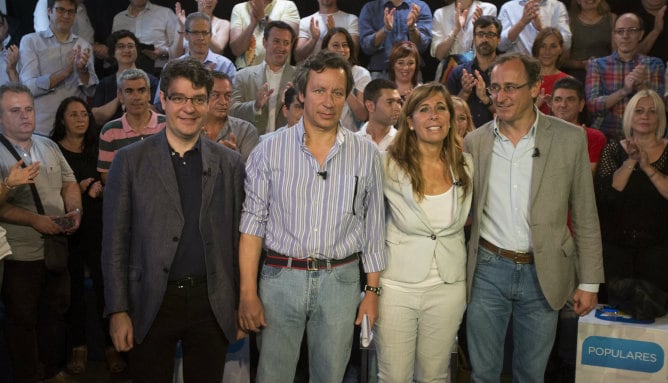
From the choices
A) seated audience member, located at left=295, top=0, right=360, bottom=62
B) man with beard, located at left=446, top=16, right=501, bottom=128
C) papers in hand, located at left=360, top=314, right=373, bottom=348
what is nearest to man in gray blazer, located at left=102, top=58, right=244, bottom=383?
papers in hand, located at left=360, top=314, right=373, bottom=348

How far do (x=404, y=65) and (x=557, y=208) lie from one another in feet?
8.84

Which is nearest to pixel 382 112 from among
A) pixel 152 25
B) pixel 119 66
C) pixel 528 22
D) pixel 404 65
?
pixel 404 65

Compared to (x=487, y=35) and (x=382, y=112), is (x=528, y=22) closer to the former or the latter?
(x=487, y=35)

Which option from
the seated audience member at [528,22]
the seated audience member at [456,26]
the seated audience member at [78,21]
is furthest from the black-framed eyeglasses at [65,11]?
the seated audience member at [528,22]

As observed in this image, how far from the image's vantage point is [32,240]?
4520mm

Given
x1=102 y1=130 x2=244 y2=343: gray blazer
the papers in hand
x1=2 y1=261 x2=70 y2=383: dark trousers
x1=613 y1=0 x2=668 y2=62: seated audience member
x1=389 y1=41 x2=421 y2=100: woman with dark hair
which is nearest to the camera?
x1=102 y1=130 x2=244 y2=343: gray blazer

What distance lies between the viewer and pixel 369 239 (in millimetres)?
3254

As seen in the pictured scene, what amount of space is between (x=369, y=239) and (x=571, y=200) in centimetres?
97

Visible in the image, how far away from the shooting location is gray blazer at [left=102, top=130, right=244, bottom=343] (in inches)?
120

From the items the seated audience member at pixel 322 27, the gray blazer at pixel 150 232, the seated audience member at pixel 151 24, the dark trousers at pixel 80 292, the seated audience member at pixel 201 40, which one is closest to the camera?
the gray blazer at pixel 150 232

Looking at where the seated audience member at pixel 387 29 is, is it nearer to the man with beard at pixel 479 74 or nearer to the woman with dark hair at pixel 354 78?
the woman with dark hair at pixel 354 78

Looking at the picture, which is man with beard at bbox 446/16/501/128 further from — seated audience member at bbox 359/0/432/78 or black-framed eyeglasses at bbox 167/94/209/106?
black-framed eyeglasses at bbox 167/94/209/106

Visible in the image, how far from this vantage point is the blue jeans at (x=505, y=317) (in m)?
3.44

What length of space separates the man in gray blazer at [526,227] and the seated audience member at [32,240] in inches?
97.2
